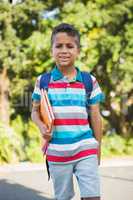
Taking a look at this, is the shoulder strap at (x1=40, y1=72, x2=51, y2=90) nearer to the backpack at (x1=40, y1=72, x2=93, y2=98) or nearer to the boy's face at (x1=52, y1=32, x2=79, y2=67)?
the backpack at (x1=40, y1=72, x2=93, y2=98)

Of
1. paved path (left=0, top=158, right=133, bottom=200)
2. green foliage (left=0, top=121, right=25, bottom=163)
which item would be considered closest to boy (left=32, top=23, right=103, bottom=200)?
paved path (left=0, top=158, right=133, bottom=200)

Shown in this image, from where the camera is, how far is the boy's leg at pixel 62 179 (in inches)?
138

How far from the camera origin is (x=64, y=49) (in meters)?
3.54

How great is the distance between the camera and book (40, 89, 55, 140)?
11.2 feet

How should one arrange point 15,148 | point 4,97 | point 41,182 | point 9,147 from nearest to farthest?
point 41,182
point 9,147
point 15,148
point 4,97

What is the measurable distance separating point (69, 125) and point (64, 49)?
50 centimetres

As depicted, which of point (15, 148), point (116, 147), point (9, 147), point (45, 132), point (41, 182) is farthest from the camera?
point (116, 147)

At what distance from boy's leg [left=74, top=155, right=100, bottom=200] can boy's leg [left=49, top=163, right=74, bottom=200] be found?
0.06 meters

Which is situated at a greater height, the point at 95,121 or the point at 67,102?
the point at 67,102

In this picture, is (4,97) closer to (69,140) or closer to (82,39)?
(82,39)

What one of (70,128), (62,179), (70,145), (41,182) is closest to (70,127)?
(70,128)

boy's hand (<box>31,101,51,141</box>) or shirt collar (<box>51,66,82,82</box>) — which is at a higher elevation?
shirt collar (<box>51,66,82,82</box>)

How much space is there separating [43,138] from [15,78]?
10926mm

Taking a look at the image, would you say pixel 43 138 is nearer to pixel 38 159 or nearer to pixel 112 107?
pixel 38 159
